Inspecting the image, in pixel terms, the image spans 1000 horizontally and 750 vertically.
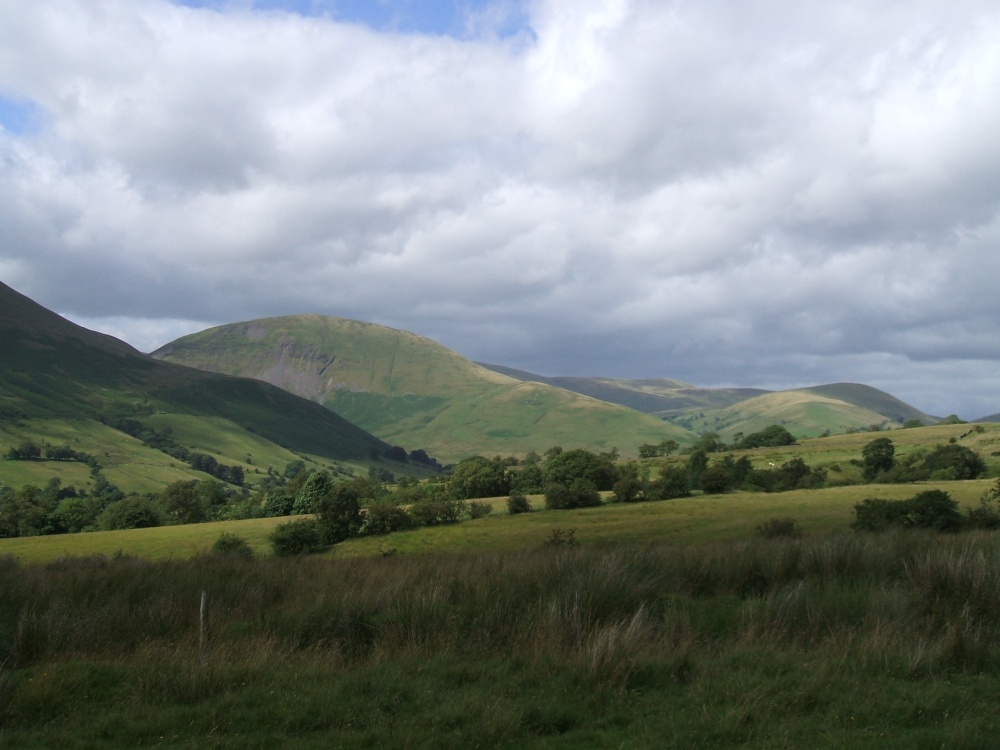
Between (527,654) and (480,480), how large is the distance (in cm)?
8919

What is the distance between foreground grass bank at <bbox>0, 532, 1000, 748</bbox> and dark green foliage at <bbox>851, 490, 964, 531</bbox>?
23786 millimetres

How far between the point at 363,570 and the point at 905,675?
9939 mm

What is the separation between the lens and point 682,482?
7881 centimetres

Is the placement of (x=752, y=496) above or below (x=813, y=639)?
below

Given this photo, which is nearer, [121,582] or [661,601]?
[661,601]

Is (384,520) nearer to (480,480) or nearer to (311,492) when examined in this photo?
(311,492)

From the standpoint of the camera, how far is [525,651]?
898cm

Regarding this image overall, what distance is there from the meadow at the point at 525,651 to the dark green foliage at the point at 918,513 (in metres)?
21.7

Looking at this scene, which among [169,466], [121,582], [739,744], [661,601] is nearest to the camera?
[739,744]

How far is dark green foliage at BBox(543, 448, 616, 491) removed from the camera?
282 ft

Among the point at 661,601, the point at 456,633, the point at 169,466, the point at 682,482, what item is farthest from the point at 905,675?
the point at 169,466

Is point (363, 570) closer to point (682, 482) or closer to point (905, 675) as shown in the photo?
point (905, 675)

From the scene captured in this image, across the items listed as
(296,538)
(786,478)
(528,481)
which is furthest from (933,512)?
(528,481)

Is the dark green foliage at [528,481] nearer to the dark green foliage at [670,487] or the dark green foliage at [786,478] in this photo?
the dark green foliage at [670,487]
